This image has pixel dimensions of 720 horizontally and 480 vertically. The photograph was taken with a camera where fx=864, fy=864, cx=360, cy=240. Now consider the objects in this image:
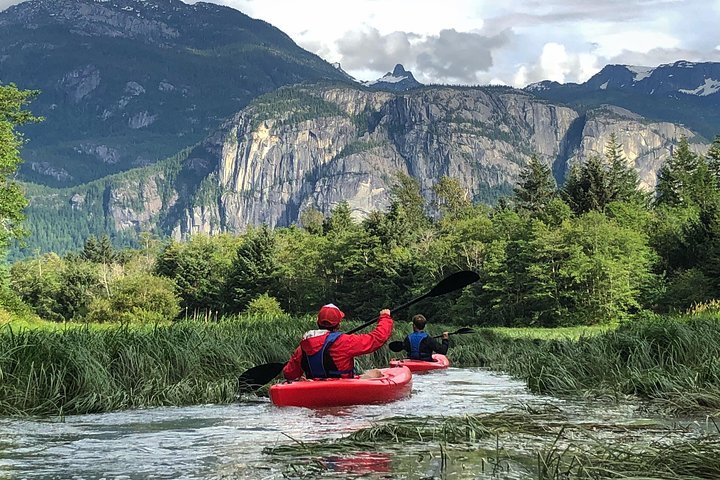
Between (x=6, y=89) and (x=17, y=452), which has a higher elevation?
(x=6, y=89)

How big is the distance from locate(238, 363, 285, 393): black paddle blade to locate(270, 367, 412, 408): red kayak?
1.19m

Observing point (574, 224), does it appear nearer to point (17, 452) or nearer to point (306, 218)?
point (17, 452)

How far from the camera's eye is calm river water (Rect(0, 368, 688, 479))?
604 cm

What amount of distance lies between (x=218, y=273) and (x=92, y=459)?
73052 mm

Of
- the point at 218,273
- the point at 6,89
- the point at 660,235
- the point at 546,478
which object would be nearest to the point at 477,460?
the point at 546,478

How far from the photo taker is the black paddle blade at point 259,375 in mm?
11453

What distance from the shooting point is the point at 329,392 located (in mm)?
10203

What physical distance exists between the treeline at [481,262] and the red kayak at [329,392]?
31.4m

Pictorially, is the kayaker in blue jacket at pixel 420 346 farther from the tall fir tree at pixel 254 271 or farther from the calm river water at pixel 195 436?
the tall fir tree at pixel 254 271

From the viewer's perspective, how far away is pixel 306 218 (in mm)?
108375

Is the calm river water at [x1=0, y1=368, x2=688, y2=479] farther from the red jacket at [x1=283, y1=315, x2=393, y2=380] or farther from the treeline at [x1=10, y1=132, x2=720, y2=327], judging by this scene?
the treeline at [x1=10, y1=132, x2=720, y2=327]

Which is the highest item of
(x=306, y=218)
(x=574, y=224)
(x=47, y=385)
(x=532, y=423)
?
(x=306, y=218)

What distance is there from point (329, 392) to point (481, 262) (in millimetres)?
51388

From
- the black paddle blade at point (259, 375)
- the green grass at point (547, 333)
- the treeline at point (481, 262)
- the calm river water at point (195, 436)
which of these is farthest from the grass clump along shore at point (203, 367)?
the treeline at point (481, 262)
